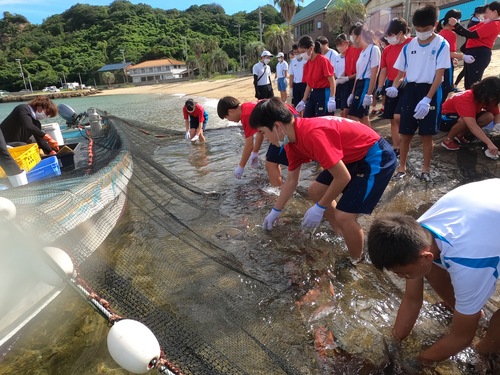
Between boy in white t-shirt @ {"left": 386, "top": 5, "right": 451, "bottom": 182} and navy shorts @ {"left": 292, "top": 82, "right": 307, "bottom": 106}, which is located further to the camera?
navy shorts @ {"left": 292, "top": 82, "right": 307, "bottom": 106}

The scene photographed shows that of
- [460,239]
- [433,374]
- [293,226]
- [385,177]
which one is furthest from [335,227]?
[460,239]

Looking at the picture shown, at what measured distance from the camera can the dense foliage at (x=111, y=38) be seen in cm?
6888

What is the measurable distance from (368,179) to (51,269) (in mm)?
2444

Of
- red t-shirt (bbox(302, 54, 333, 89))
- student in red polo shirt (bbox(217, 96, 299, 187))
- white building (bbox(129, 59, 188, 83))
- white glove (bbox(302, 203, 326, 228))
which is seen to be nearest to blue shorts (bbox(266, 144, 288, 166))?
student in red polo shirt (bbox(217, 96, 299, 187))

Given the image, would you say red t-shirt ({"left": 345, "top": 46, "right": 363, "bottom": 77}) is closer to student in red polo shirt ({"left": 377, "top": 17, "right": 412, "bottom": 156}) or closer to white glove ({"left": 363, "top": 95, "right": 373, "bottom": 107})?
student in red polo shirt ({"left": 377, "top": 17, "right": 412, "bottom": 156})

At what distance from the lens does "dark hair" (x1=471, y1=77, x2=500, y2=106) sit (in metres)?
3.57

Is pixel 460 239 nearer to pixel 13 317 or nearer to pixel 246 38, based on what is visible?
pixel 13 317

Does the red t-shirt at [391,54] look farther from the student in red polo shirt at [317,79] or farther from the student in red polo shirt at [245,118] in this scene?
the student in red polo shirt at [245,118]

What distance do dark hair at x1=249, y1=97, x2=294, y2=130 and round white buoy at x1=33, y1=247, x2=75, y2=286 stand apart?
1.65 m

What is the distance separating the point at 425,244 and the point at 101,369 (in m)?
2.09

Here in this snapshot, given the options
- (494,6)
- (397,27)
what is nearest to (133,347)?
(397,27)

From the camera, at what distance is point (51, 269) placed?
2.17 m

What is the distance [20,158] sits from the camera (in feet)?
12.4

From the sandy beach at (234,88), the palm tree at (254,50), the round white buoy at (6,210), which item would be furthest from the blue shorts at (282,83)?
the palm tree at (254,50)
